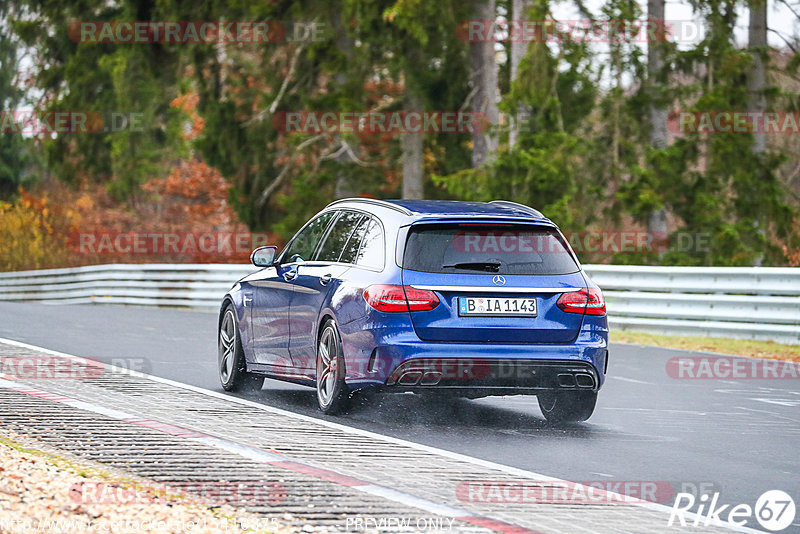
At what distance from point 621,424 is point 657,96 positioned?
22805 millimetres

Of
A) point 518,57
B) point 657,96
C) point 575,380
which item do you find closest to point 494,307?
point 575,380

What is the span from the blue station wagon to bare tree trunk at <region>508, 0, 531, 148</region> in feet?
63.8

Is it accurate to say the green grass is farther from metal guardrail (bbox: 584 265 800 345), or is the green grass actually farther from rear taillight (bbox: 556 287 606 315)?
rear taillight (bbox: 556 287 606 315)

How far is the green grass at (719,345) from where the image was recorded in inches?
692

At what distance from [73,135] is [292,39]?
9242mm

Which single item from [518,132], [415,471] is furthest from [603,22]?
[415,471]

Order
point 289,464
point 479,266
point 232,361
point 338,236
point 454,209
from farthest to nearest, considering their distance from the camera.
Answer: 1. point 232,361
2. point 338,236
3. point 454,209
4. point 479,266
5. point 289,464

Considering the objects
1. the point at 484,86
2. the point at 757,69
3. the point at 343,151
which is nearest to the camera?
the point at 757,69

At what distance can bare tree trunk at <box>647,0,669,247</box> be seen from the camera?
31.4 metres

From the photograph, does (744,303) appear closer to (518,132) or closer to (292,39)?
(518,132)

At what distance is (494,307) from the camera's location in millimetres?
9719

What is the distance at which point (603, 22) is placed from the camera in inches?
1209

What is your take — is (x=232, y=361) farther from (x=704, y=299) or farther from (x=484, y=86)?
(x=484, y=86)

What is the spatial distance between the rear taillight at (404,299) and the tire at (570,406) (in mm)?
1467
